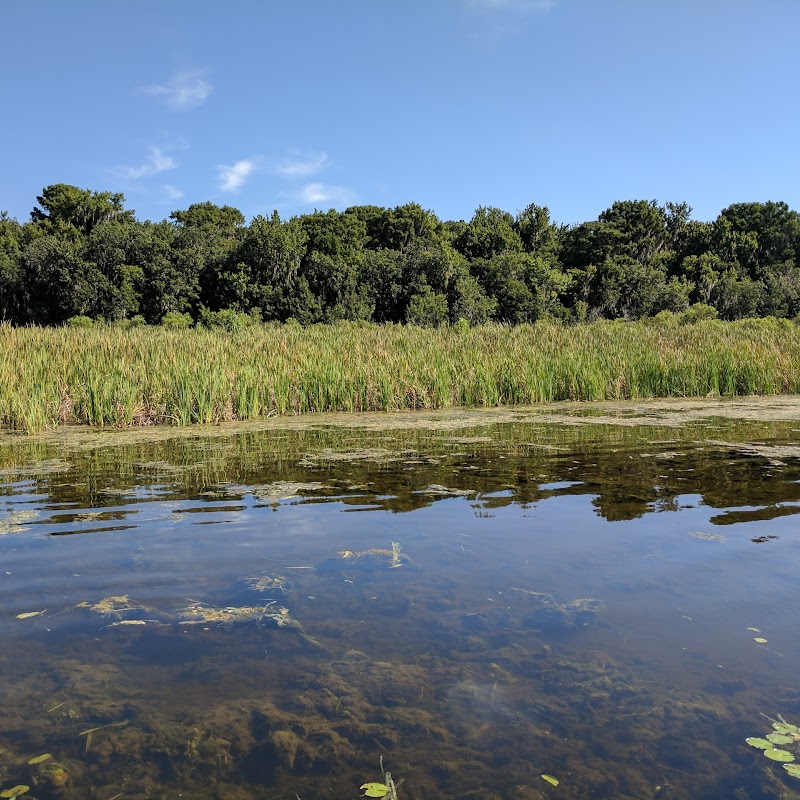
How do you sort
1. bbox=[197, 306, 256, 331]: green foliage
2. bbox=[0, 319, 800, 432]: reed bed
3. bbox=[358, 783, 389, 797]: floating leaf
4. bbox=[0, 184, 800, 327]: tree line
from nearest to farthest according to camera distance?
bbox=[358, 783, 389, 797]: floating leaf < bbox=[0, 319, 800, 432]: reed bed < bbox=[197, 306, 256, 331]: green foliage < bbox=[0, 184, 800, 327]: tree line

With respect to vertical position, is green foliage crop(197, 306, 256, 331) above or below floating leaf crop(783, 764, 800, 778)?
above

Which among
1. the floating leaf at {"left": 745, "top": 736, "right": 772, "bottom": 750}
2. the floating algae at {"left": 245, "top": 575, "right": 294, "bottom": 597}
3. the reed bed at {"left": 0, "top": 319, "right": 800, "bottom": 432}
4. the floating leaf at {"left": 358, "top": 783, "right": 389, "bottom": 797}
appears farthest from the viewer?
the reed bed at {"left": 0, "top": 319, "right": 800, "bottom": 432}

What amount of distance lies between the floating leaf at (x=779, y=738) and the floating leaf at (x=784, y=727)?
0.7 inches

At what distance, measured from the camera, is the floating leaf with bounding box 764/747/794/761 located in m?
1.66

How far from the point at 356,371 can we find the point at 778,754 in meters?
8.26

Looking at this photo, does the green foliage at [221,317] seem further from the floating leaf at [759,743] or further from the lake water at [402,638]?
the floating leaf at [759,743]

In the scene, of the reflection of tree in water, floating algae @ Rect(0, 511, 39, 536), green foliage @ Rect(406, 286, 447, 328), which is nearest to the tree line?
green foliage @ Rect(406, 286, 447, 328)

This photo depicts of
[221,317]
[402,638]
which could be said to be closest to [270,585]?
[402,638]

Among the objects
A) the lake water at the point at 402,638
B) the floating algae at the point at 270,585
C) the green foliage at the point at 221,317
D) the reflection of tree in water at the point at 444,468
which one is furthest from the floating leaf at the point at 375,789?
the green foliage at the point at 221,317

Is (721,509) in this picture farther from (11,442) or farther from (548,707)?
(11,442)

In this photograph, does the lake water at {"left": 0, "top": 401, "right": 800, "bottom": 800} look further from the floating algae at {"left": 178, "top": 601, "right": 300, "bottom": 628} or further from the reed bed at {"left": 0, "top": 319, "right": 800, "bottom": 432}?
the reed bed at {"left": 0, "top": 319, "right": 800, "bottom": 432}

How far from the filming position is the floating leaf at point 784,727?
5.76 feet

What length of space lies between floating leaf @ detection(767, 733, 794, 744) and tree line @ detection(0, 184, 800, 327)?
2740 centimetres

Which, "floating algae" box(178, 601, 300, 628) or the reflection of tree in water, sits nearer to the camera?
"floating algae" box(178, 601, 300, 628)
